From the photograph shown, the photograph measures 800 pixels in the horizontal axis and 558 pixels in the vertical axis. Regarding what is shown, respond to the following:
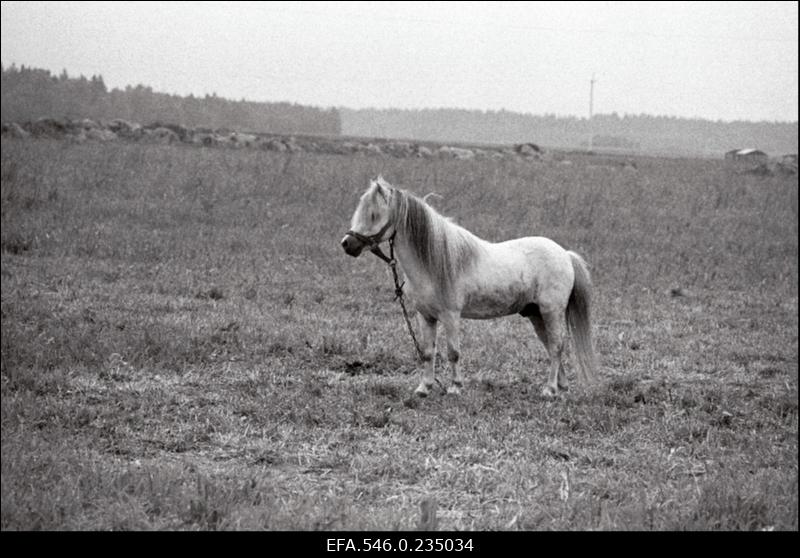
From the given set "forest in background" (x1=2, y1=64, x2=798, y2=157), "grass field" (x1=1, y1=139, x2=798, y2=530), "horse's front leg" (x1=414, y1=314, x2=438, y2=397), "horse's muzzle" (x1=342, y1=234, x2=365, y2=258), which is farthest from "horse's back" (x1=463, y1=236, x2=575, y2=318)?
"forest in background" (x1=2, y1=64, x2=798, y2=157)

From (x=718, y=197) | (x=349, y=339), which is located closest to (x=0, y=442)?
(x=349, y=339)

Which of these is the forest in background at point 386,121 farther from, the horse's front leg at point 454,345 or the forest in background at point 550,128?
the horse's front leg at point 454,345

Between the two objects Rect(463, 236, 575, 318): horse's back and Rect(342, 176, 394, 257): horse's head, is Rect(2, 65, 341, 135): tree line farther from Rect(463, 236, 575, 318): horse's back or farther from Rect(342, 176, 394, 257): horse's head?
Rect(463, 236, 575, 318): horse's back

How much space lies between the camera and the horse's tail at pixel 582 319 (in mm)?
8055

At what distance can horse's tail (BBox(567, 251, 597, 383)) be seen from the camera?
26.4ft

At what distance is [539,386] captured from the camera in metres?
8.25

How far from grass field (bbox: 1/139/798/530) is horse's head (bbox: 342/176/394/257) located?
1.47 m

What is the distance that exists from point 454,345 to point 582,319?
1493 millimetres

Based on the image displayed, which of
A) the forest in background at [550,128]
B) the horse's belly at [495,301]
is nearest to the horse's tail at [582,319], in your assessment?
the horse's belly at [495,301]

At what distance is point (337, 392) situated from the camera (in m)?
7.61

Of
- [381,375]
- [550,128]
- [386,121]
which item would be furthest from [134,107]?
[386,121]

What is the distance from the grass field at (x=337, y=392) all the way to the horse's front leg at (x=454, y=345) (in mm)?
262
